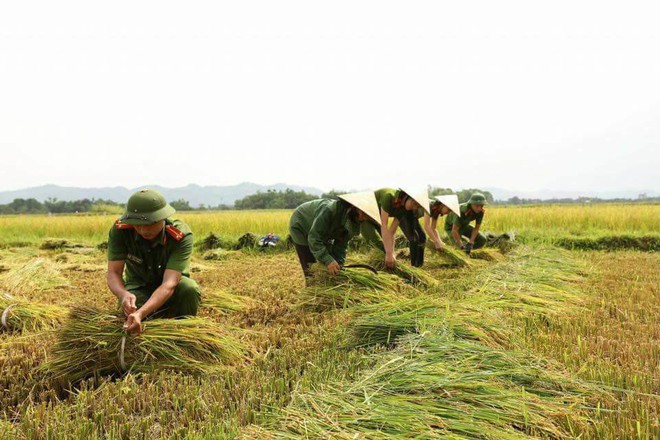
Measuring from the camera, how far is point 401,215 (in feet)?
17.0

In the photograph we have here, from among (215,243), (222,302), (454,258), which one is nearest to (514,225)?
(454,258)

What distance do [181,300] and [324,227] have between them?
1439mm

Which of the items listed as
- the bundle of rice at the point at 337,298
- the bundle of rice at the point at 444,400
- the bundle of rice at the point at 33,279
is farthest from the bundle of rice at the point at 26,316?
the bundle of rice at the point at 444,400

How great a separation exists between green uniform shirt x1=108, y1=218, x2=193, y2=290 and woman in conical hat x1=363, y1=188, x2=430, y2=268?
75.2 inches

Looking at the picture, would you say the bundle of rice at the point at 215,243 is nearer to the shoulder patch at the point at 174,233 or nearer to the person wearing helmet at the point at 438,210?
the person wearing helmet at the point at 438,210

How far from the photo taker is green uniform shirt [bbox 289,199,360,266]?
3.91 metres

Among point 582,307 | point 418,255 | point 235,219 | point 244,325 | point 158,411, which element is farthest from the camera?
point 235,219

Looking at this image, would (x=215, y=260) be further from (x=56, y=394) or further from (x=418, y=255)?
(x=56, y=394)

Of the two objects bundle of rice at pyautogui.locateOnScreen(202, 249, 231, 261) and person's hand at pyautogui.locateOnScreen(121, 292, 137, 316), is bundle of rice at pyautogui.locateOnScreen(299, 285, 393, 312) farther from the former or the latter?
bundle of rice at pyautogui.locateOnScreen(202, 249, 231, 261)

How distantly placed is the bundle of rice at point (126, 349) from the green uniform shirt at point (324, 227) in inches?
57.6

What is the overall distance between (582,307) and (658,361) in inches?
53.2

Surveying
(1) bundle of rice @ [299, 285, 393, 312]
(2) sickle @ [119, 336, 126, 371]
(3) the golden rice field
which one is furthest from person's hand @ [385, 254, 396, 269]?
(3) the golden rice field

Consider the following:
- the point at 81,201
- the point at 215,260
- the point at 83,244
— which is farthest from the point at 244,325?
the point at 81,201

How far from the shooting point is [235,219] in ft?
42.5
